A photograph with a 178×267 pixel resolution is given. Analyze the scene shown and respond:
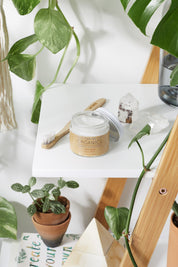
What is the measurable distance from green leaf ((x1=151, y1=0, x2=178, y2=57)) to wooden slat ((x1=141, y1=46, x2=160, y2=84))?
512 mm

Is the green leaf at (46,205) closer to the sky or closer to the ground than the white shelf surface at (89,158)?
closer to the ground

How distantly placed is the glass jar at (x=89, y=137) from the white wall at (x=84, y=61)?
1.16ft

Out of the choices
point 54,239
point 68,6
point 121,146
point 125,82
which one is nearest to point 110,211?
point 121,146

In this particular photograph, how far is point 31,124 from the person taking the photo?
114 cm

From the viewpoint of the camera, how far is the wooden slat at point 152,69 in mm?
→ 1037

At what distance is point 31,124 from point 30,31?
266 mm

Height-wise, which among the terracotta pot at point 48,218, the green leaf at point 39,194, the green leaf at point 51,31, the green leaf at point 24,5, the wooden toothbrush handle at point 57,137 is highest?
the green leaf at point 24,5

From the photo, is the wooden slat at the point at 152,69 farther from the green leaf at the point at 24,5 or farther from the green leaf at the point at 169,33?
the green leaf at the point at 169,33

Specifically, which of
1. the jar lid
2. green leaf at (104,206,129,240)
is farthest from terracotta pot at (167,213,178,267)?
the jar lid

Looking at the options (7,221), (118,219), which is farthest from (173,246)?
(7,221)

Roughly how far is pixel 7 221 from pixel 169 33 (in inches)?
28.9

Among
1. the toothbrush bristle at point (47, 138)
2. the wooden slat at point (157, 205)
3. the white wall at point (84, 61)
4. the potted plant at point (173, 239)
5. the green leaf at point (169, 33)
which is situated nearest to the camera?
the green leaf at point (169, 33)

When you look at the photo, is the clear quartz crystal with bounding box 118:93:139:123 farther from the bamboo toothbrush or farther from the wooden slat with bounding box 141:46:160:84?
the wooden slat with bounding box 141:46:160:84

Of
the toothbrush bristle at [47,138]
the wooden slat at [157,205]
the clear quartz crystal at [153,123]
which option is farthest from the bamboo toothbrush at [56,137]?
the wooden slat at [157,205]
